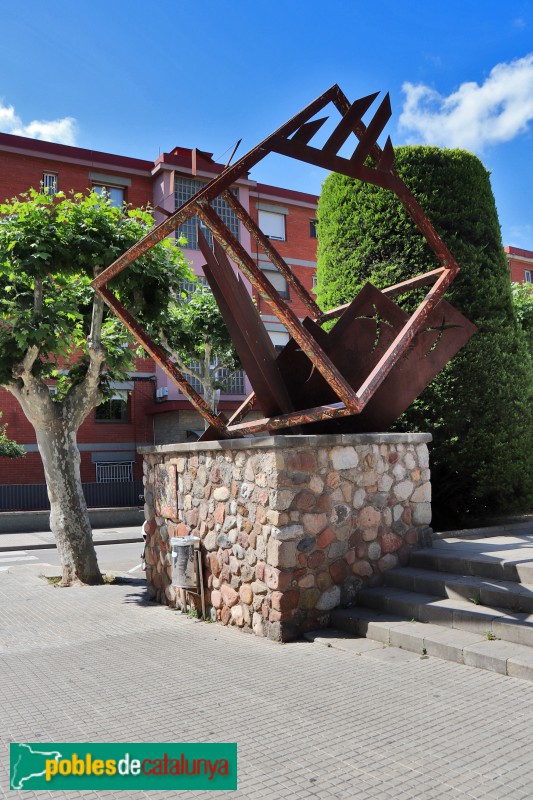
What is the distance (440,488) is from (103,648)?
14.4ft

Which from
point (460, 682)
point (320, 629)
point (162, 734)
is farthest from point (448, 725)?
point (320, 629)

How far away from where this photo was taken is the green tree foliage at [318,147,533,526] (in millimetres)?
7547

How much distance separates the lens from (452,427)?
7.55 m

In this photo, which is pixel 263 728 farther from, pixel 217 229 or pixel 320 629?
pixel 217 229

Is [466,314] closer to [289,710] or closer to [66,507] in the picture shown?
[289,710]

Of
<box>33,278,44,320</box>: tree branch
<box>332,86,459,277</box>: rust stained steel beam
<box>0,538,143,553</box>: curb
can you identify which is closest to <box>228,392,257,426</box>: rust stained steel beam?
<box>332,86,459,277</box>: rust stained steel beam

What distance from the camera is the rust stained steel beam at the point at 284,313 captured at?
499cm

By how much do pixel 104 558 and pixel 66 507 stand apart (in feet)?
15.0

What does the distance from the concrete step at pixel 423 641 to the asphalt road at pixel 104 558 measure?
5910 millimetres

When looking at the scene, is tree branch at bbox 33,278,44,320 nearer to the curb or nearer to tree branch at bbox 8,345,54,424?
tree branch at bbox 8,345,54,424

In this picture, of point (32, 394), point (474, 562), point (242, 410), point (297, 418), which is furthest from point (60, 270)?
point (474, 562)

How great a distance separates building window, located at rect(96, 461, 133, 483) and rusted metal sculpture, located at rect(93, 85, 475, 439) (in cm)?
1849

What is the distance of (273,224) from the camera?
2856 cm

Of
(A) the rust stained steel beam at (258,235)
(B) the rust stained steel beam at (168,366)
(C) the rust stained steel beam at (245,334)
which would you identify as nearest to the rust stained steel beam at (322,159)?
(A) the rust stained steel beam at (258,235)
